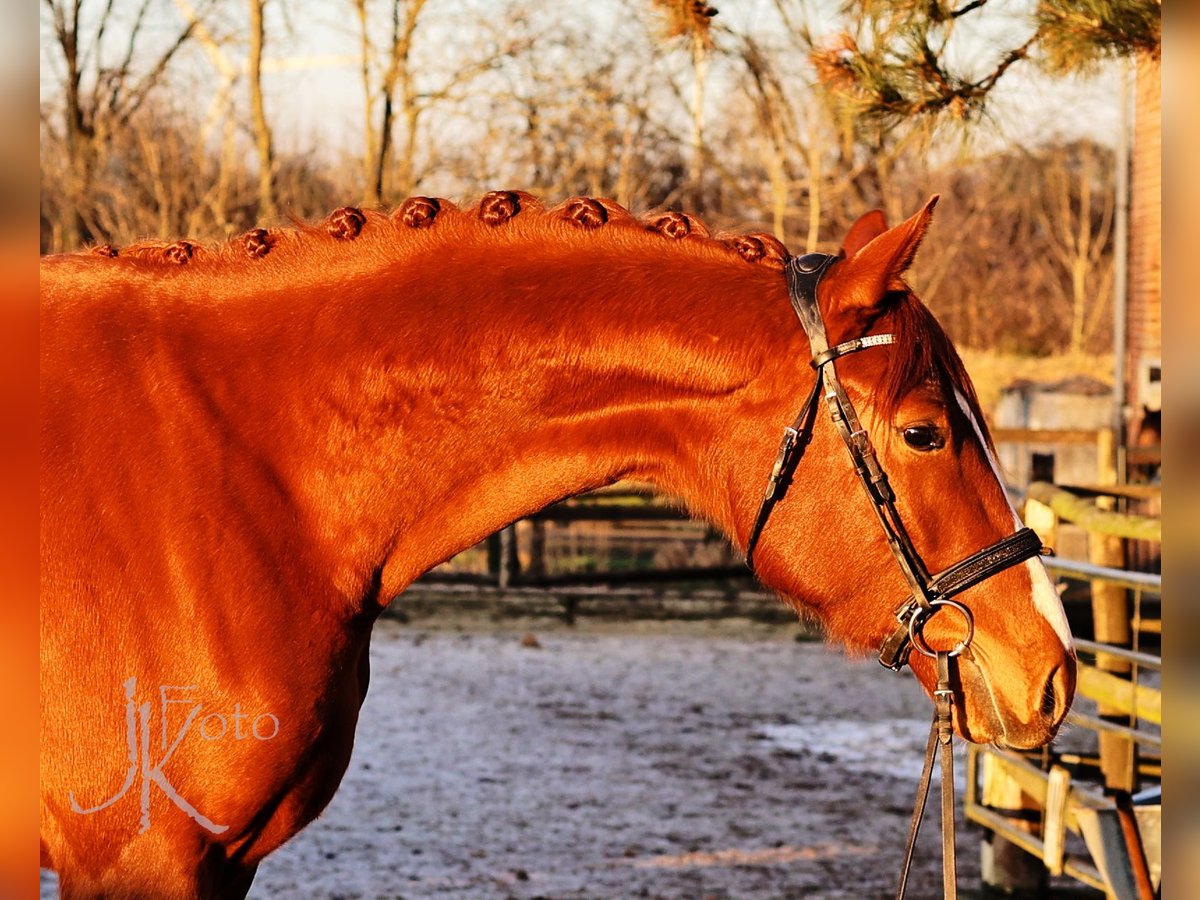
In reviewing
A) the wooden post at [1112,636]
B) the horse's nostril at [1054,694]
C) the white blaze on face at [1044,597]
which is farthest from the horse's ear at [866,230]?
the wooden post at [1112,636]

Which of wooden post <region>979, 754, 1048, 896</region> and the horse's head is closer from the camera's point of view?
the horse's head

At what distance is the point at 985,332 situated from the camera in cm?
2641

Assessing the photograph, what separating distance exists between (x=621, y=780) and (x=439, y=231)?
17.2 feet

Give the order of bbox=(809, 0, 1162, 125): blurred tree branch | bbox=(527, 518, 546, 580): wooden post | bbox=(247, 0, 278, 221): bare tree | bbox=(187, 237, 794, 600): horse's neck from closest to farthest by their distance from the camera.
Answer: bbox=(187, 237, 794, 600): horse's neck
bbox=(809, 0, 1162, 125): blurred tree branch
bbox=(247, 0, 278, 221): bare tree
bbox=(527, 518, 546, 580): wooden post

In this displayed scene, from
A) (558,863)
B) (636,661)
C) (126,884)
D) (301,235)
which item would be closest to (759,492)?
(301,235)

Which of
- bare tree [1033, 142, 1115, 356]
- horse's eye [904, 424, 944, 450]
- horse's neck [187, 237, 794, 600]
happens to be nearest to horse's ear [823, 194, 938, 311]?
horse's neck [187, 237, 794, 600]

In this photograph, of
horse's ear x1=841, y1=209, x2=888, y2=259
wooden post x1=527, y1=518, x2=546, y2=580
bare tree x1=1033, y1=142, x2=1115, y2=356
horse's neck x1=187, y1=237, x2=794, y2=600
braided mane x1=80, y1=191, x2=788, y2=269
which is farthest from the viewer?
bare tree x1=1033, y1=142, x2=1115, y2=356

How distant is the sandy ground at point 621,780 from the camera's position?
565cm

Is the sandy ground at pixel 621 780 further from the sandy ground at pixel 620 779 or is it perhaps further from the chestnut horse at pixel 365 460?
the chestnut horse at pixel 365 460

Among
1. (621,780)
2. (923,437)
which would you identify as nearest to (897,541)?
(923,437)

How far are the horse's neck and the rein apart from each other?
0.09 meters

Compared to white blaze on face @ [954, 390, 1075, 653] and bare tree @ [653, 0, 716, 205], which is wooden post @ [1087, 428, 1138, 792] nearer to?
bare tree @ [653, 0, 716, 205]

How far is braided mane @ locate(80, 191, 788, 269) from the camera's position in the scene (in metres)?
2.40

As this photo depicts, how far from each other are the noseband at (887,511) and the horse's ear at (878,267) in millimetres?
53
